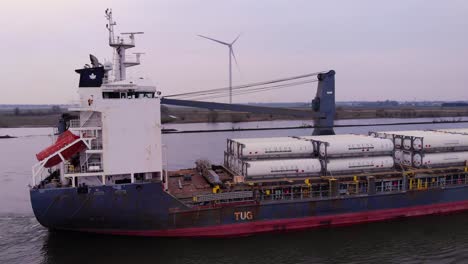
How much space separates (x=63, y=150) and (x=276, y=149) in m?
9.33

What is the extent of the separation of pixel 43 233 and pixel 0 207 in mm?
6062

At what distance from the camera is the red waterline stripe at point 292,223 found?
54.2 feet

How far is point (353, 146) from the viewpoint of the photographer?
19359 mm

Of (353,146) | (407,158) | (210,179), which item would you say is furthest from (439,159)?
(210,179)

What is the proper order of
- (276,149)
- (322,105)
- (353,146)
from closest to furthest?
1. (276,149)
2. (353,146)
3. (322,105)

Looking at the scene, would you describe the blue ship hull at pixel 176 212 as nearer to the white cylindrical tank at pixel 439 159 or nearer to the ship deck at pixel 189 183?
the ship deck at pixel 189 183

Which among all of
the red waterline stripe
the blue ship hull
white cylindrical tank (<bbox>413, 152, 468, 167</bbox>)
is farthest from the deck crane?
the blue ship hull

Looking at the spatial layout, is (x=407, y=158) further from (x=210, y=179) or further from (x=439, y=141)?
(x=210, y=179)

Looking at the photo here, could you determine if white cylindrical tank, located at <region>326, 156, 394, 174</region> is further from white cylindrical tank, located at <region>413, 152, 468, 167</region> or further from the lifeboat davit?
the lifeboat davit

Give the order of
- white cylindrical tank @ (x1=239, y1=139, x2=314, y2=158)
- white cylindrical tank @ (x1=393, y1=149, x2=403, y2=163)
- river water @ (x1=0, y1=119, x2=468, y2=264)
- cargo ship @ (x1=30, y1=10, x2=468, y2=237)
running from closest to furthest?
river water @ (x1=0, y1=119, x2=468, y2=264), cargo ship @ (x1=30, y1=10, x2=468, y2=237), white cylindrical tank @ (x1=239, y1=139, x2=314, y2=158), white cylindrical tank @ (x1=393, y1=149, x2=403, y2=163)

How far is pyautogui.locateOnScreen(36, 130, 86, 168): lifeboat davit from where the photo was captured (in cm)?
1547

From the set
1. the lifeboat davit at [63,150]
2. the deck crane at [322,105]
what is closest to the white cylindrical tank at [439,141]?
the deck crane at [322,105]

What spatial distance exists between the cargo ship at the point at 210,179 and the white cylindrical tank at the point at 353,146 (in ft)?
0.17

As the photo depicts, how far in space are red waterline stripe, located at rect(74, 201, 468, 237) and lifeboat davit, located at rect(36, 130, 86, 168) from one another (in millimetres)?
3165
